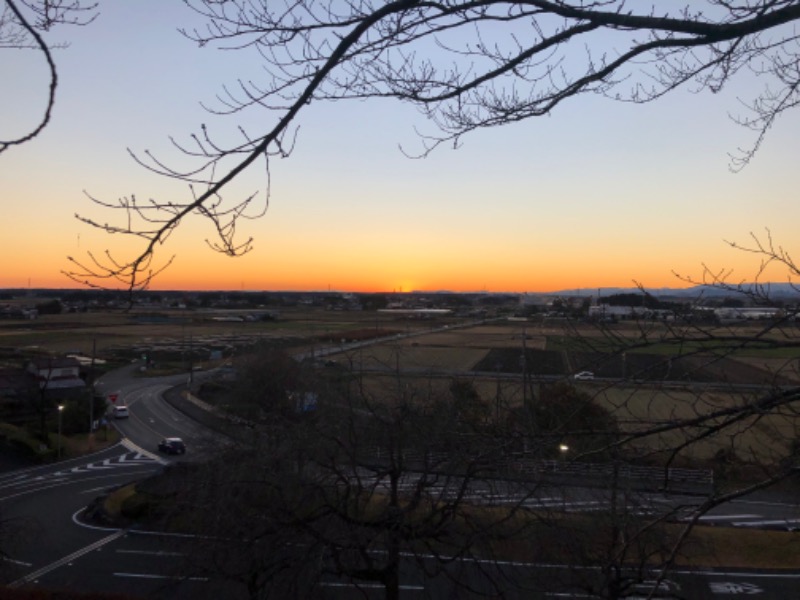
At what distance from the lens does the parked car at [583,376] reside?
2.41 m

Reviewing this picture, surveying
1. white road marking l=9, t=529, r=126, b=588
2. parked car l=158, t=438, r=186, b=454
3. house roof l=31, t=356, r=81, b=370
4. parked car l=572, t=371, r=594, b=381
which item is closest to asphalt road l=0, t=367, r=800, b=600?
white road marking l=9, t=529, r=126, b=588

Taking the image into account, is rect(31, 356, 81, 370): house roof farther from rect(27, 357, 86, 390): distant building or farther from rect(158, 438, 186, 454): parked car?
rect(158, 438, 186, 454): parked car

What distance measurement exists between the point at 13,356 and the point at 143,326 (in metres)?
26.1

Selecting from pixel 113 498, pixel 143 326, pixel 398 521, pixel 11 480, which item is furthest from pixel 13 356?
pixel 398 521

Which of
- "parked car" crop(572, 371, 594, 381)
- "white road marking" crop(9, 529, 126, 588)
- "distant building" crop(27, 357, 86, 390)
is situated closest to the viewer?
"parked car" crop(572, 371, 594, 381)

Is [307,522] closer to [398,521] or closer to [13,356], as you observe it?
[398,521]

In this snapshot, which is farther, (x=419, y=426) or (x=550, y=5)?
(x=419, y=426)

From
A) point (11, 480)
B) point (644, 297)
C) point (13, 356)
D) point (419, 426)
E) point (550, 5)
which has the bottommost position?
point (11, 480)

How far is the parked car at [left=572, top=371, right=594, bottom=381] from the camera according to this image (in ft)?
7.90

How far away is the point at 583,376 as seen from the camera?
8.57 ft

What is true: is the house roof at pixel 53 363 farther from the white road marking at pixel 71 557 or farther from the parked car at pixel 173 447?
the white road marking at pixel 71 557

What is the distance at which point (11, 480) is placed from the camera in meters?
15.3

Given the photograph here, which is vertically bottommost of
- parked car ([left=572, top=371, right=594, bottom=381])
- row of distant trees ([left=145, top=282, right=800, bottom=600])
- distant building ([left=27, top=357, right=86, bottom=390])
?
distant building ([left=27, top=357, right=86, bottom=390])

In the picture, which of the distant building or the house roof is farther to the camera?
the house roof
